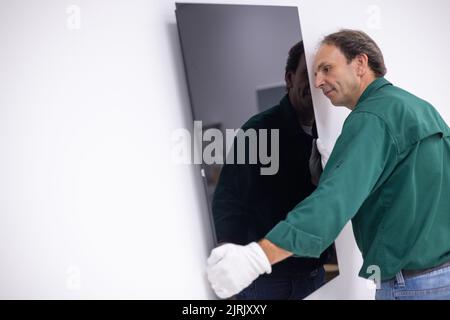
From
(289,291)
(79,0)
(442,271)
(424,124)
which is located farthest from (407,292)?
(79,0)

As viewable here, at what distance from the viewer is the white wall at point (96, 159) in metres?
0.97

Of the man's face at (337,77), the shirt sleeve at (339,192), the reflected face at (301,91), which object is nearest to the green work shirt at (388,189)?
the shirt sleeve at (339,192)

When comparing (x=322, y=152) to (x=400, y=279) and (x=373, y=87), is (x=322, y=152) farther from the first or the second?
(x=400, y=279)

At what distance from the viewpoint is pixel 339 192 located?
109 centimetres

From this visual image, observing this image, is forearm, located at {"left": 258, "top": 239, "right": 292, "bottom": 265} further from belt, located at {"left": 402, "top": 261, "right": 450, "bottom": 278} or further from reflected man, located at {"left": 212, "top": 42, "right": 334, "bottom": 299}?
belt, located at {"left": 402, "top": 261, "right": 450, "bottom": 278}

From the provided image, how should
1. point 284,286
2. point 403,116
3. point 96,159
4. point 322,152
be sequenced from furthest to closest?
point 322,152 < point 284,286 < point 403,116 < point 96,159

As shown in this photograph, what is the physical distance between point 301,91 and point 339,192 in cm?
60

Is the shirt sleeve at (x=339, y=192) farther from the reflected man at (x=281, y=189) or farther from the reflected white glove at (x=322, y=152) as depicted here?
the reflected white glove at (x=322, y=152)

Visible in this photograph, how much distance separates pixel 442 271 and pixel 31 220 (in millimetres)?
1181

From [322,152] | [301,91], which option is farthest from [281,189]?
[301,91]

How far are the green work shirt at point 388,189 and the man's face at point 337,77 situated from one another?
5.2 inches

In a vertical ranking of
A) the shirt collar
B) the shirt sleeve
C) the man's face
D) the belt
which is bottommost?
the belt

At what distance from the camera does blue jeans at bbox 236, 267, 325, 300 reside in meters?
1.27

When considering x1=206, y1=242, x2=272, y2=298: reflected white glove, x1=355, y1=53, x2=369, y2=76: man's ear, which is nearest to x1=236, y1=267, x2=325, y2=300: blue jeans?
x1=206, y1=242, x2=272, y2=298: reflected white glove
